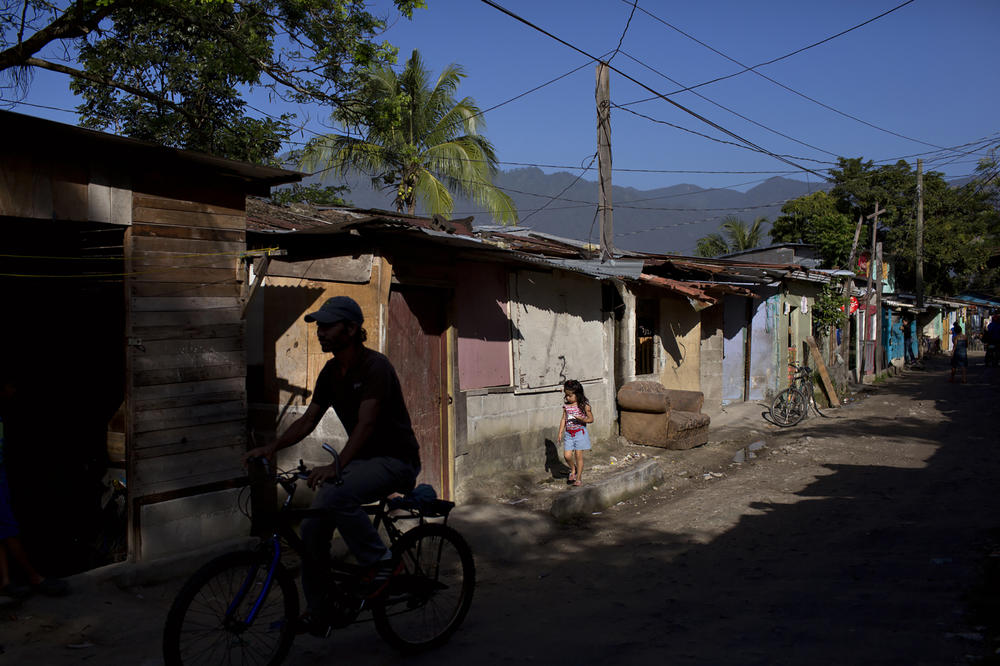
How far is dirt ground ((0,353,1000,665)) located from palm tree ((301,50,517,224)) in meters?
11.7

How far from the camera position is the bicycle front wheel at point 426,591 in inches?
156

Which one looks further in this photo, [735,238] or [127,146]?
[735,238]

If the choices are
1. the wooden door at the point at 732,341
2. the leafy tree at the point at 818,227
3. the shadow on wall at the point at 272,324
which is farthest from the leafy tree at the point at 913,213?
the shadow on wall at the point at 272,324

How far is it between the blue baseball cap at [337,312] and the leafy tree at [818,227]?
75.2 ft

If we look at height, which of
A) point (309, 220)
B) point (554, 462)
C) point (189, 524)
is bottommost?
point (554, 462)

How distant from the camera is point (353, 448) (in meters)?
3.64

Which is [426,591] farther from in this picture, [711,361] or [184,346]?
[711,361]

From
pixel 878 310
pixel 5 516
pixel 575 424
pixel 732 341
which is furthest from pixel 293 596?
pixel 878 310

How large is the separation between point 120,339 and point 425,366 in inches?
124

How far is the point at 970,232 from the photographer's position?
34656 mm

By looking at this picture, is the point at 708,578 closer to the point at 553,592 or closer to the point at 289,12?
the point at 553,592

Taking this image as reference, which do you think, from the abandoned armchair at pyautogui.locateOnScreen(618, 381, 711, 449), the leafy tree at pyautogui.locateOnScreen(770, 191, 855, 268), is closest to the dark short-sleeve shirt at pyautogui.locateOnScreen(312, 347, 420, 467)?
the abandoned armchair at pyautogui.locateOnScreen(618, 381, 711, 449)

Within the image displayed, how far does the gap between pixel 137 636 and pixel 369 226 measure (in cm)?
388

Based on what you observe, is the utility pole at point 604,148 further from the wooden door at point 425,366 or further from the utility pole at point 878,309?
the utility pole at point 878,309
